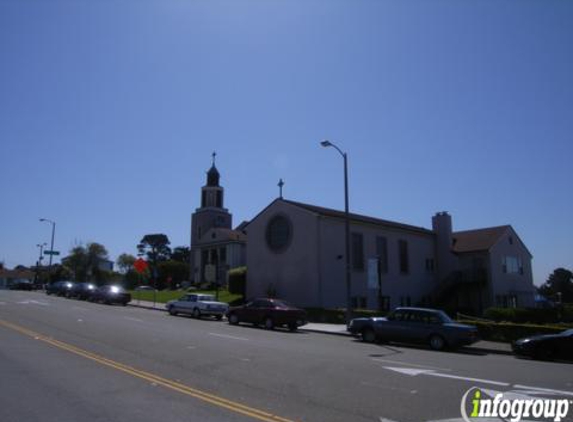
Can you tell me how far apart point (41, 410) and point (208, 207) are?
73.6 meters

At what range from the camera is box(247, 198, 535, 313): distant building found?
113 feet

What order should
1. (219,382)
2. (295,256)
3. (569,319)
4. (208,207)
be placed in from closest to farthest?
(219,382) → (295,256) → (569,319) → (208,207)

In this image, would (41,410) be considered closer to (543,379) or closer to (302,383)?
(302,383)

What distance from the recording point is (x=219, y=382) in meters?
9.14

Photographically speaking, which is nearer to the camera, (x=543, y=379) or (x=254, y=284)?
(x=543, y=379)

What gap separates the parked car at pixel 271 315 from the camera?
24.0 m

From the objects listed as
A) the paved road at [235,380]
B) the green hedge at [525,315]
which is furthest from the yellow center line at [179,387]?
the green hedge at [525,315]

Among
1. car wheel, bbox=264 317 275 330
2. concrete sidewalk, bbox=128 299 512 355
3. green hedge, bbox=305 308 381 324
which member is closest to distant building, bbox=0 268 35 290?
green hedge, bbox=305 308 381 324

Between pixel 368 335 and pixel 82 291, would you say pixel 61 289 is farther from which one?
pixel 368 335

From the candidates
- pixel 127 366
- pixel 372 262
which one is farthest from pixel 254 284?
pixel 127 366

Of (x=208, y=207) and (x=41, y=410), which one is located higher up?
(x=208, y=207)

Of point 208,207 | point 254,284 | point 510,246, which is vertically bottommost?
point 254,284

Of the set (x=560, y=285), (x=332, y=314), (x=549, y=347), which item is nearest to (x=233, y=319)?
(x=332, y=314)

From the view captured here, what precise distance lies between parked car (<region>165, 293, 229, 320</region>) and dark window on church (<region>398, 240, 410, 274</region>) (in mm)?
18116
